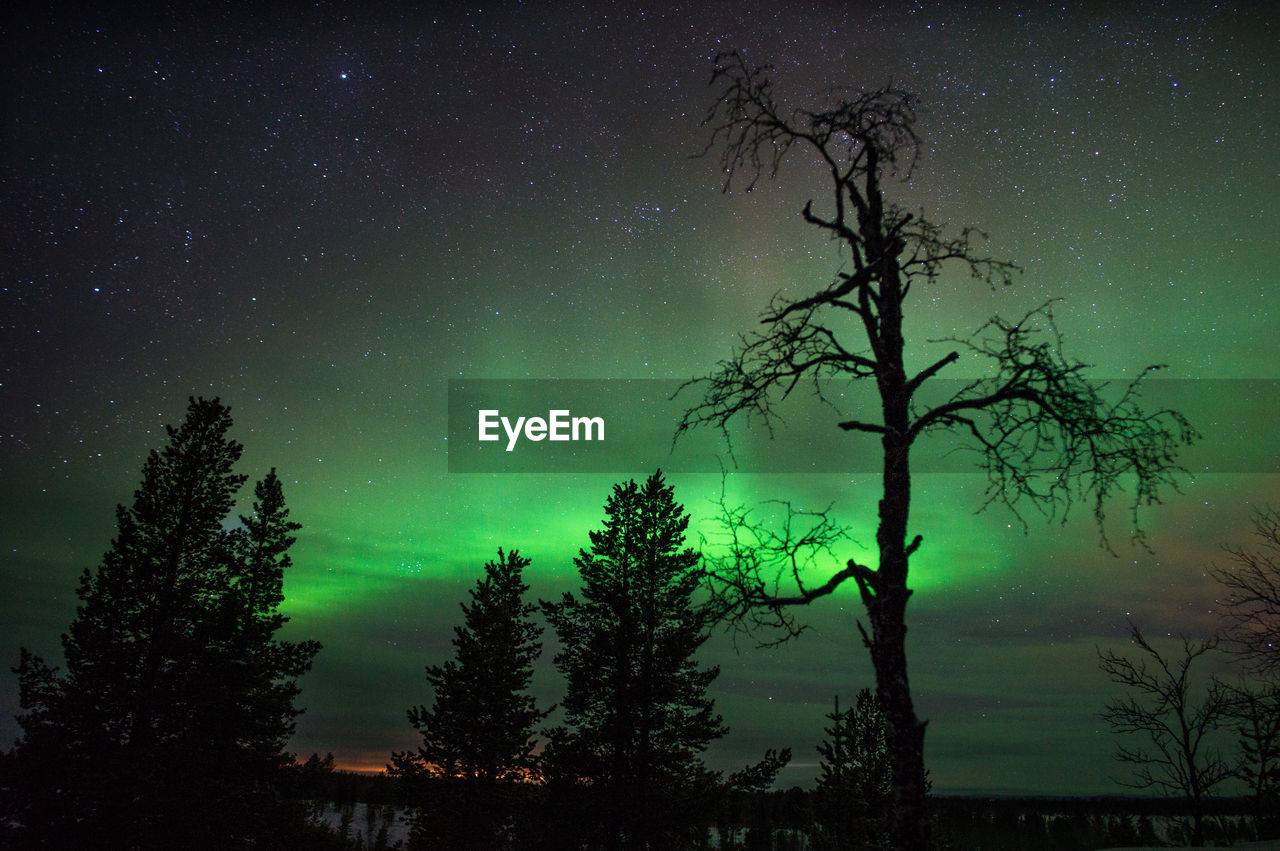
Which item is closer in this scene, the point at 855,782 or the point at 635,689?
the point at 635,689

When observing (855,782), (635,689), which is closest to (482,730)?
(635,689)

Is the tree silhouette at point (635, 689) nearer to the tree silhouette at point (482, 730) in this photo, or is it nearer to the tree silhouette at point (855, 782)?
the tree silhouette at point (482, 730)

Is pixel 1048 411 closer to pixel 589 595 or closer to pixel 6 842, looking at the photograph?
pixel 589 595

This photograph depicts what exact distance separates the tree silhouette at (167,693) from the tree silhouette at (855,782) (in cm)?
2487

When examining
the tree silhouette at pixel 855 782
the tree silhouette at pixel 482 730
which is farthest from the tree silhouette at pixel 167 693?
the tree silhouette at pixel 855 782

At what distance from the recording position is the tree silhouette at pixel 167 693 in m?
18.4

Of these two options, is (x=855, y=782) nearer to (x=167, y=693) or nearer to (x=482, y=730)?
(x=482, y=730)

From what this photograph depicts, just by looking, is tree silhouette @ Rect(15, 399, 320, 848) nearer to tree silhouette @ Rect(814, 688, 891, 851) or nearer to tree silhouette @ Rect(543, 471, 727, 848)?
tree silhouette @ Rect(543, 471, 727, 848)

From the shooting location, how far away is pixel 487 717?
1080 inches

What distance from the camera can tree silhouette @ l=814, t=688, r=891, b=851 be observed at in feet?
110

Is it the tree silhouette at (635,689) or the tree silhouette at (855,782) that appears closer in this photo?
the tree silhouette at (635,689)

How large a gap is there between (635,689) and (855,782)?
18738mm

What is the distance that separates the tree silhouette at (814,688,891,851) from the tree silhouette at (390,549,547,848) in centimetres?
1642

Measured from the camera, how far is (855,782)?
35594 mm
